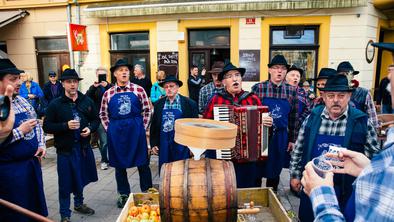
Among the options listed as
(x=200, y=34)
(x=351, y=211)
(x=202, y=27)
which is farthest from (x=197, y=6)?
(x=351, y=211)

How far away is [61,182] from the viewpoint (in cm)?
385

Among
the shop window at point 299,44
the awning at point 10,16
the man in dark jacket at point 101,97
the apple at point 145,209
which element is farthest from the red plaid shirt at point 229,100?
the awning at point 10,16

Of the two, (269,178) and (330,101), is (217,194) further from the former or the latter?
(269,178)

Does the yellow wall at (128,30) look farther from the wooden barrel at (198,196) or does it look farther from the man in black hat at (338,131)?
the wooden barrel at (198,196)

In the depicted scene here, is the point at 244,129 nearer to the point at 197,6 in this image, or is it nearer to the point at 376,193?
the point at 376,193

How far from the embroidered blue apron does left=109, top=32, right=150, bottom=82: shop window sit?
6051 millimetres

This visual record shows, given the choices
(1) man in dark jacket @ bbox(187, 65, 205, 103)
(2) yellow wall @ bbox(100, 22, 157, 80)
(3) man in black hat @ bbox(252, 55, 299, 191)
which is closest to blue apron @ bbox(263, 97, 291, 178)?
(3) man in black hat @ bbox(252, 55, 299, 191)

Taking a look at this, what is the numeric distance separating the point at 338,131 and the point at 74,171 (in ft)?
11.0

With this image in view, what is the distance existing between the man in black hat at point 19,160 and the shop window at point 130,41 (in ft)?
22.5

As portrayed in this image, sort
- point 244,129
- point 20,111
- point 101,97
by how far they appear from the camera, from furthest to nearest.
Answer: point 101,97, point 244,129, point 20,111

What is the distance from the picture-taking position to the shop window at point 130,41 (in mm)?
9758

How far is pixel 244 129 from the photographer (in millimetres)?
3404

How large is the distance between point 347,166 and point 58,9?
35.5 feet

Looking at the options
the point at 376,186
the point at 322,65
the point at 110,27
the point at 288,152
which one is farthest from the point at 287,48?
the point at 376,186
